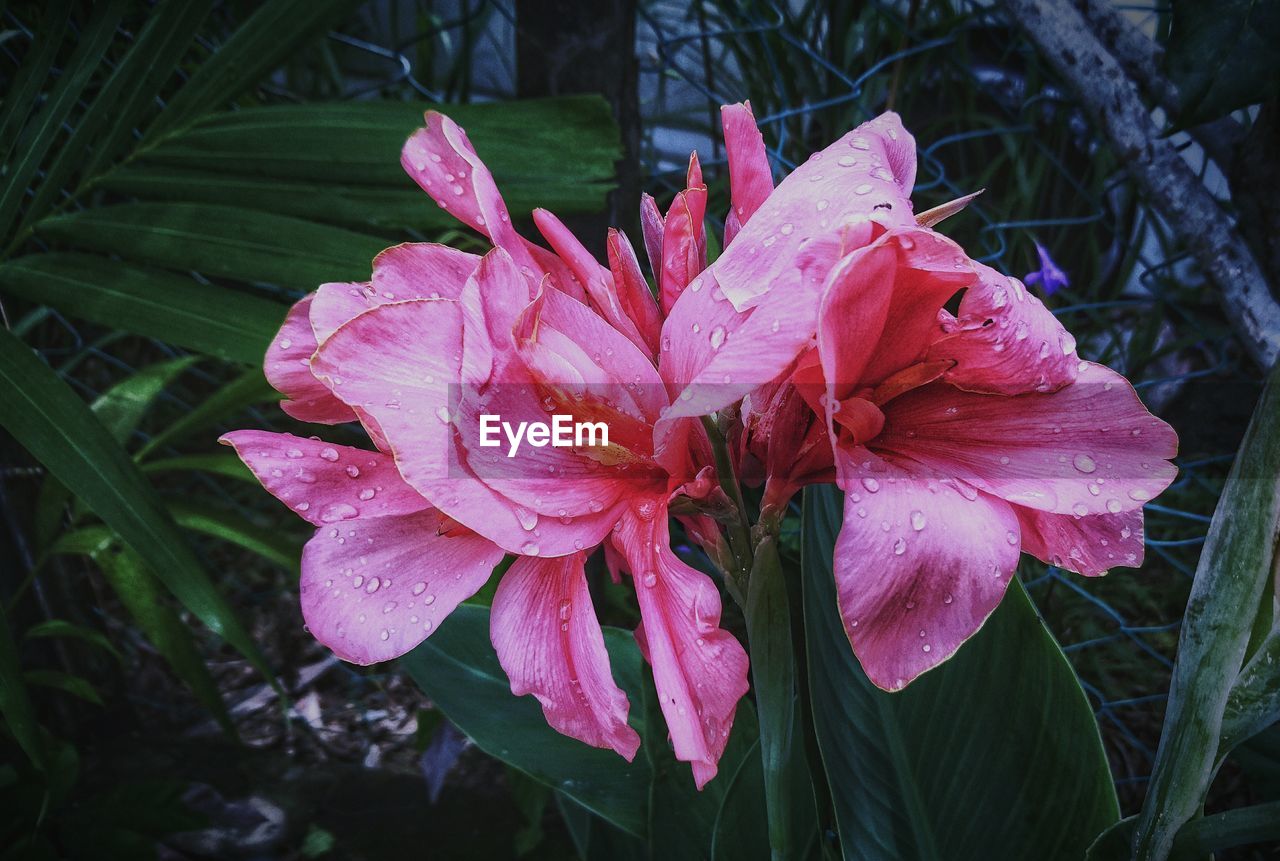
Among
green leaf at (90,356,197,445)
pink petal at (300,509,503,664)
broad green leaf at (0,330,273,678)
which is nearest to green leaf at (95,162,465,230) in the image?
broad green leaf at (0,330,273,678)

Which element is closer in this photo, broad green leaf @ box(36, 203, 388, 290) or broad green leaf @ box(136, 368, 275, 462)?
broad green leaf @ box(36, 203, 388, 290)

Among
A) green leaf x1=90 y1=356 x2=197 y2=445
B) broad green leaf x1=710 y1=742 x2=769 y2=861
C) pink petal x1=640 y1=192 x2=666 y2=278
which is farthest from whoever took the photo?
green leaf x1=90 y1=356 x2=197 y2=445

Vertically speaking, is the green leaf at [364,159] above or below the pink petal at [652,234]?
below

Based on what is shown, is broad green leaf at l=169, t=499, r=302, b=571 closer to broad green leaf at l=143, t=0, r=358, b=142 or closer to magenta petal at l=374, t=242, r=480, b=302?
broad green leaf at l=143, t=0, r=358, b=142

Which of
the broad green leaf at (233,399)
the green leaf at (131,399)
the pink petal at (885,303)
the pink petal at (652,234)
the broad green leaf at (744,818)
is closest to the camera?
the pink petal at (885,303)

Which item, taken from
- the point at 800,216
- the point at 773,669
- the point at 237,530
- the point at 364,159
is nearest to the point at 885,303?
the point at 800,216

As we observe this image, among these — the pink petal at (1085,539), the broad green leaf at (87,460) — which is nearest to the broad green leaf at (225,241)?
the broad green leaf at (87,460)

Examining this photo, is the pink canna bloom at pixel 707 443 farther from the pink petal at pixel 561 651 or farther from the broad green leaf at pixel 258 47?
the broad green leaf at pixel 258 47

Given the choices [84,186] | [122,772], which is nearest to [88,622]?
[122,772]
